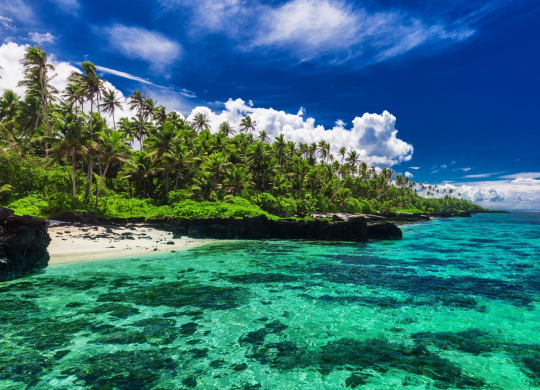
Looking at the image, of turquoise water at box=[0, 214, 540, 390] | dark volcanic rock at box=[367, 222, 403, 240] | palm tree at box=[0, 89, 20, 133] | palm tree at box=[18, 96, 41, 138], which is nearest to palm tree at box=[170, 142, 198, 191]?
palm tree at box=[18, 96, 41, 138]

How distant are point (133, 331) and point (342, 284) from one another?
430 inches

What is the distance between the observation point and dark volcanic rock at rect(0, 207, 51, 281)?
14203mm

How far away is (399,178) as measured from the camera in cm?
13662

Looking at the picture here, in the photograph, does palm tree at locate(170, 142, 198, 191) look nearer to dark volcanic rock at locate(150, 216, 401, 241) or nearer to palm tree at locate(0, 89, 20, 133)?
dark volcanic rock at locate(150, 216, 401, 241)

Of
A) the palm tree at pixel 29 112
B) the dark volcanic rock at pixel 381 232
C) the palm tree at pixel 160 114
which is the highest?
the palm tree at pixel 160 114

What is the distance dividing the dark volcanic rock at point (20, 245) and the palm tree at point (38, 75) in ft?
111

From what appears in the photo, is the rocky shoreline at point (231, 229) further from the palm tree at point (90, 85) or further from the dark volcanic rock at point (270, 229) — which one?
the palm tree at point (90, 85)

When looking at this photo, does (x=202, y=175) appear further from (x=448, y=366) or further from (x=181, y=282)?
(x=448, y=366)

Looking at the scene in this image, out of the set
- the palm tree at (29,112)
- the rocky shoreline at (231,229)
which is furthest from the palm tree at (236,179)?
the palm tree at (29,112)

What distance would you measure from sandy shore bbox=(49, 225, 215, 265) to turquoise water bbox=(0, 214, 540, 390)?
12.5 feet

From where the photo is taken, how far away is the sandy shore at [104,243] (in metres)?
21.0

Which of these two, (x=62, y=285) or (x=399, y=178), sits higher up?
(x=399, y=178)

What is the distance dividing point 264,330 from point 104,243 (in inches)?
874

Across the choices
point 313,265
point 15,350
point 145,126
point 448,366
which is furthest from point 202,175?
point 448,366
